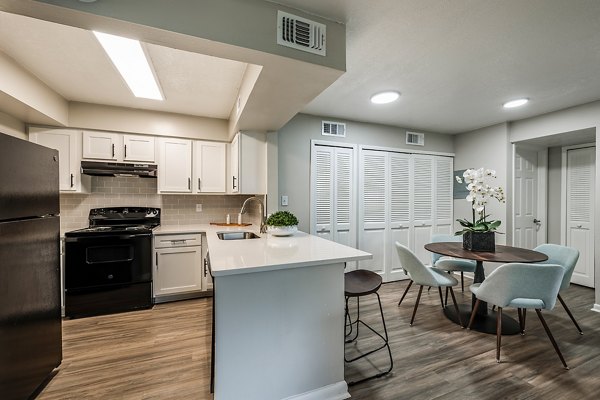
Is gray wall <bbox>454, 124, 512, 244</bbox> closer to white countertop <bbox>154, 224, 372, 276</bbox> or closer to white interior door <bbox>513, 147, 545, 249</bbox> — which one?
white interior door <bbox>513, 147, 545, 249</bbox>

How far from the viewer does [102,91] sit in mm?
2770

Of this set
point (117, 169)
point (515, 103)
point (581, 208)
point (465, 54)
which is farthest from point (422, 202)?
point (117, 169)

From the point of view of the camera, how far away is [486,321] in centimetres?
267

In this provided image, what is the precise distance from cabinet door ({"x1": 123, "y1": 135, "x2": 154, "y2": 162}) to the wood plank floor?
6.17 feet

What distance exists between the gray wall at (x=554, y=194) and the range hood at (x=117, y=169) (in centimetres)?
610

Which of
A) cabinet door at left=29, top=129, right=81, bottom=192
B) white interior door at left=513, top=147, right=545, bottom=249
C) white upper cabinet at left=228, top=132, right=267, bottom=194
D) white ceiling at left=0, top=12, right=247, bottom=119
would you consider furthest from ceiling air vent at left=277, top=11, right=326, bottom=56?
white interior door at left=513, top=147, right=545, bottom=249

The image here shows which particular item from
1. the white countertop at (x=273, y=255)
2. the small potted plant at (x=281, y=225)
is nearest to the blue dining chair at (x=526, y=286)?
the white countertop at (x=273, y=255)

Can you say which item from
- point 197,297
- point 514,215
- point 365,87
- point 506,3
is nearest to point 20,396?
point 197,297

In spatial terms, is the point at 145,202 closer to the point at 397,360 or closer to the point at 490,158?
the point at 397,360

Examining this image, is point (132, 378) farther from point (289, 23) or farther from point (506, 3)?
point (506, 3)

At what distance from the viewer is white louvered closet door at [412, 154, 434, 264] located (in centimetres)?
421

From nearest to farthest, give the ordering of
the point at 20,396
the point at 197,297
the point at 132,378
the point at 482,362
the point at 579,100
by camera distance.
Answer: the point at 20,396 → the point at 132,378 → the point at 482,362 → the point at 579,100 → the point at 197,297

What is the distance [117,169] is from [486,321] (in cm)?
448

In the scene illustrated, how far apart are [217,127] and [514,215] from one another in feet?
15.1
